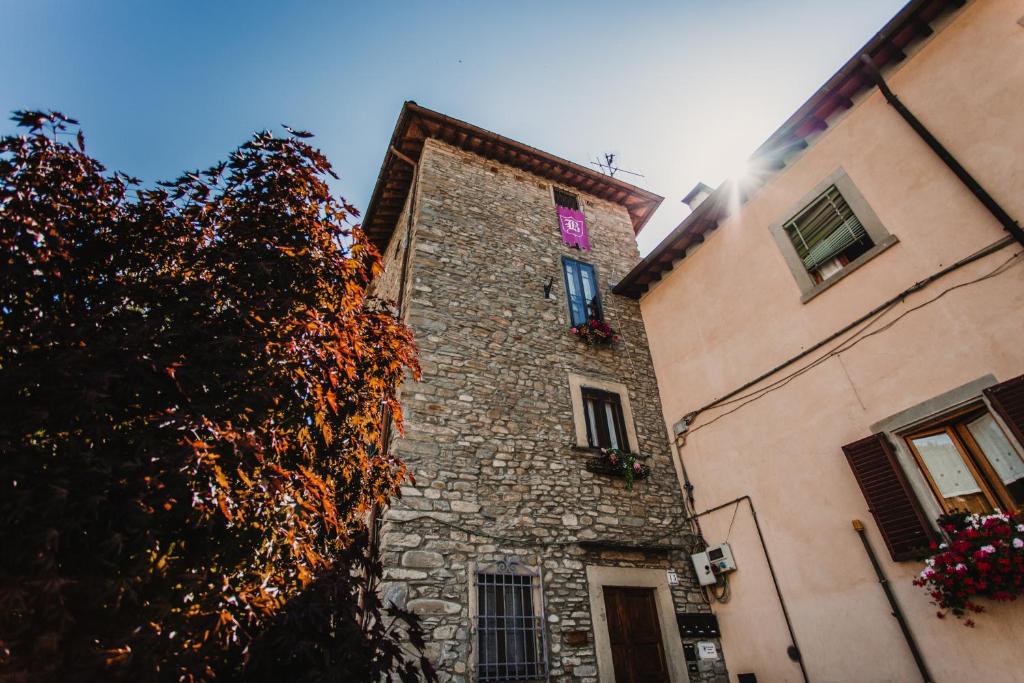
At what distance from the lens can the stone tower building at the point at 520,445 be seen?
5.55 m

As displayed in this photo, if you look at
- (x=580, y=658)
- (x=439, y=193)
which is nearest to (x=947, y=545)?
(x=580, y=658)

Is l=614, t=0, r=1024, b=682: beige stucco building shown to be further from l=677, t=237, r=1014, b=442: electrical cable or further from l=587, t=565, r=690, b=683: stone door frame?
l=587, t=565, r=690, b=683: stone door frame

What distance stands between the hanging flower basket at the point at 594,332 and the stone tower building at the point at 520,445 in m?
0.07

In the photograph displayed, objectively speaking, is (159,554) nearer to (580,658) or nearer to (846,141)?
(580,658)

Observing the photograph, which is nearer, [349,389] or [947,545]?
[349,389]

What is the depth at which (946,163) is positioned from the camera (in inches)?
210

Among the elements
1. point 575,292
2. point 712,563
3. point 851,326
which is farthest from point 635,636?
point 575,292

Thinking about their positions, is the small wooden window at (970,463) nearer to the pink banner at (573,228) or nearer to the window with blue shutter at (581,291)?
the window with blue shutter at (581,291)

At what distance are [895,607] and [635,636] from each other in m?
2.78

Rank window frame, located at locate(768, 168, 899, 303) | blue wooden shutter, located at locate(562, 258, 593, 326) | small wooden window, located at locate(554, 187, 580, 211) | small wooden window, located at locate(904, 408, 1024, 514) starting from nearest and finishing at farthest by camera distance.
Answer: small wooden window, located at locate(904, 408, 1024, 514) < window frame, located at locate(768, 168, 899, 303) < blue wooden shutter, located at locate(562, 258, 593, 326) < small wooden window, located at locate(554, 187, 580, 211)

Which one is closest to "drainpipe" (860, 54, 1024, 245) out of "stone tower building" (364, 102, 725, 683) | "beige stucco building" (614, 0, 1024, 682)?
"beige stucco building" (614, 0, 1024, 682)

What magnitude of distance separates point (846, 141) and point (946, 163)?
1368 millimetres

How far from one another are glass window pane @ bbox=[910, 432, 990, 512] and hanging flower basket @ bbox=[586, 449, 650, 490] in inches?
129

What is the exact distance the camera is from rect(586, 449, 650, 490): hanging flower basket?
281 inches
